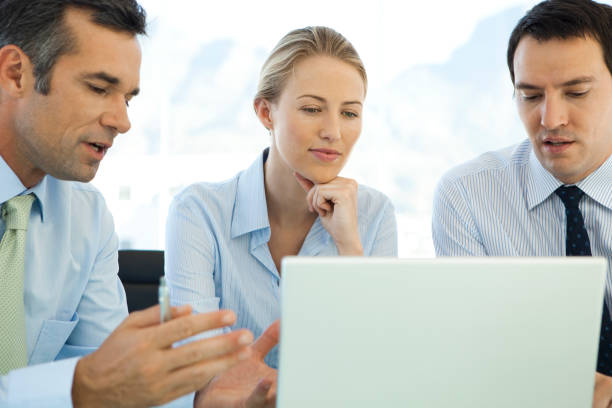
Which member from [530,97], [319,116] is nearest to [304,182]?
[319,116]

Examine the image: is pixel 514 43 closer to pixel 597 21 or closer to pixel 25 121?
pixel 597 21

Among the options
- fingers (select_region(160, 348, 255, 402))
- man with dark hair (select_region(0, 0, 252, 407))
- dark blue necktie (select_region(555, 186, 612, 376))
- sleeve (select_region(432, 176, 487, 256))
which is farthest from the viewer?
sleeve (select_region(432, 176, 487, 256))

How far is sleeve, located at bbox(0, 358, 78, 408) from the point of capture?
0.95 m

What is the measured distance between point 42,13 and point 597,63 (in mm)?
1525

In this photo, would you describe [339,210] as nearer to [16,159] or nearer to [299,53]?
[299,53]

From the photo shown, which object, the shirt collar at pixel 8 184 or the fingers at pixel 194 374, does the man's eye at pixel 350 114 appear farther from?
the fingers at pixel 194 374

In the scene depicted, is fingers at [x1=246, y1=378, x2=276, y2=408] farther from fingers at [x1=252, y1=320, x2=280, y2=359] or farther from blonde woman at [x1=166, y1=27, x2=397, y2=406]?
blonde woman at [x1=166, y1=27, x2=397, y2=406]

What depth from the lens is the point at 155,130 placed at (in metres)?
5.37

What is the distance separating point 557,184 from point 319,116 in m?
0.78

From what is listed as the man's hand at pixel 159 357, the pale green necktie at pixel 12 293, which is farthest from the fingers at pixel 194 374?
the pale green necktie at pixel 12 293

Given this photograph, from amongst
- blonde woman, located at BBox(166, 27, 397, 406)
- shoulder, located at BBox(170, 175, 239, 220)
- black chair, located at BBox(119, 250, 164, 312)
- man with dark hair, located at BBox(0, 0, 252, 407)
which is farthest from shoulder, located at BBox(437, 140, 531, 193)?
man with dark hair, located at BBox(0, 0, 252, 407)

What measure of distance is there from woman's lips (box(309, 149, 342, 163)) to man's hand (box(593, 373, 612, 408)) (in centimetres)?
94

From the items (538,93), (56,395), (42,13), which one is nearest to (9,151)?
(42,13)

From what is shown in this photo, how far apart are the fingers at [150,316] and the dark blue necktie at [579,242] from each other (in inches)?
49.1
